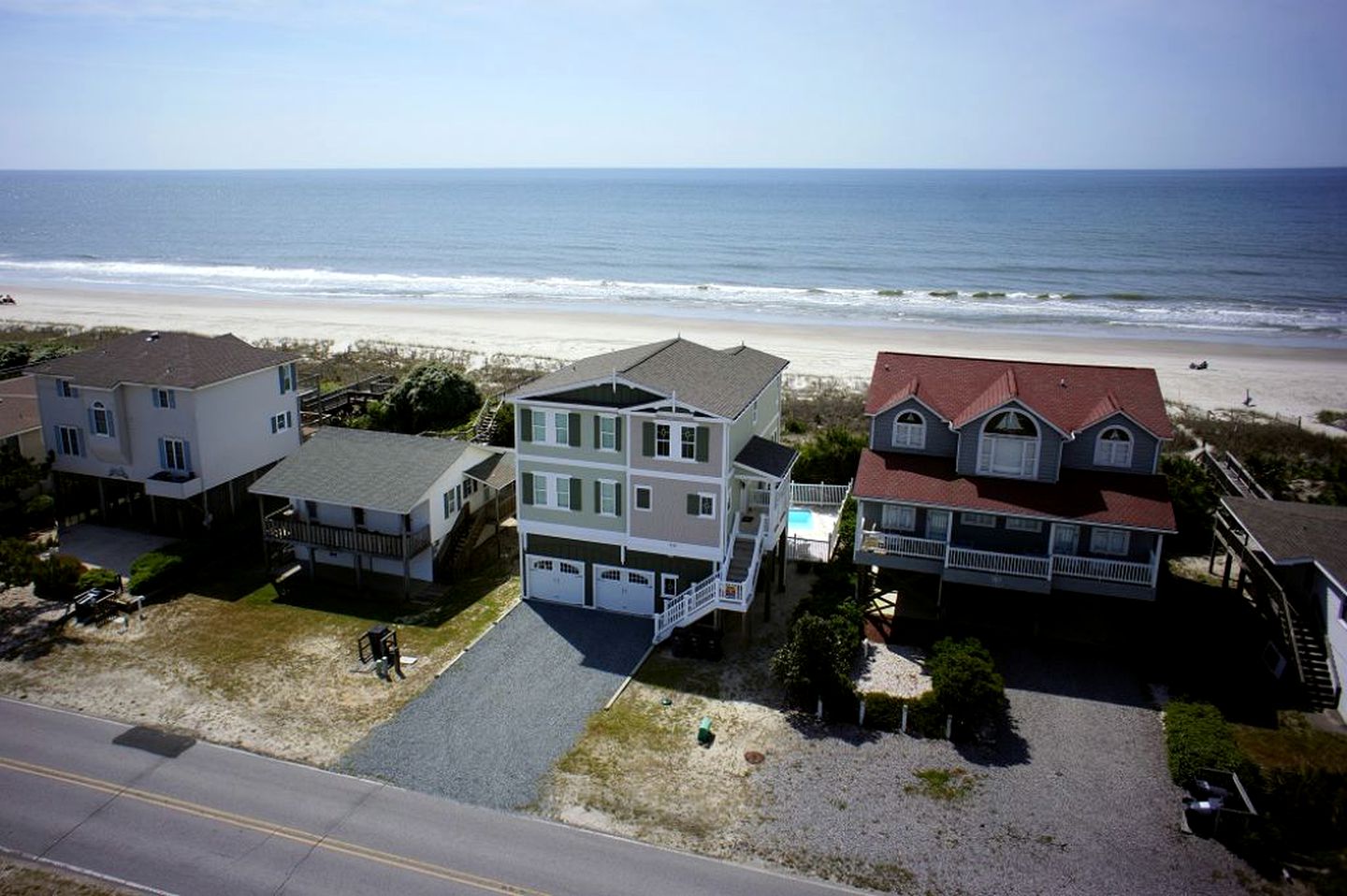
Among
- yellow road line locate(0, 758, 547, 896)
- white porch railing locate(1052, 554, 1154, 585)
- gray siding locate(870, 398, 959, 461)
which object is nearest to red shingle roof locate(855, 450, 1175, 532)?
gray siding locate(870, 398, 959, 461)

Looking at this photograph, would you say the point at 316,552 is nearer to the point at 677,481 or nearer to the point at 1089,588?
the point at 677,481

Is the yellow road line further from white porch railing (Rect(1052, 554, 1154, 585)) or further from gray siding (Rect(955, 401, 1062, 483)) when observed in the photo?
gray siding (Rect(955, 401, 1062, 483))

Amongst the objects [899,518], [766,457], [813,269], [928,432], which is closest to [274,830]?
[766,457]

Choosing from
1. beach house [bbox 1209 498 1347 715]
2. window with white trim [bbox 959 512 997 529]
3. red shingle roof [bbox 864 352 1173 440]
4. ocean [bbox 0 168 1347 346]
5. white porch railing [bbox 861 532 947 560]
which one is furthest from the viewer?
ocean [bbox 0 168 1347 346]

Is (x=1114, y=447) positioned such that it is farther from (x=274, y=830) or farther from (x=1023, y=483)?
(x=274, y=830)

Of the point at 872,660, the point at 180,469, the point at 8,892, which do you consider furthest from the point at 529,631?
the point at 180,469

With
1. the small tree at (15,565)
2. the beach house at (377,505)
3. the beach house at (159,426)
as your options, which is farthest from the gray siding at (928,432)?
the small tree at (15,565)
